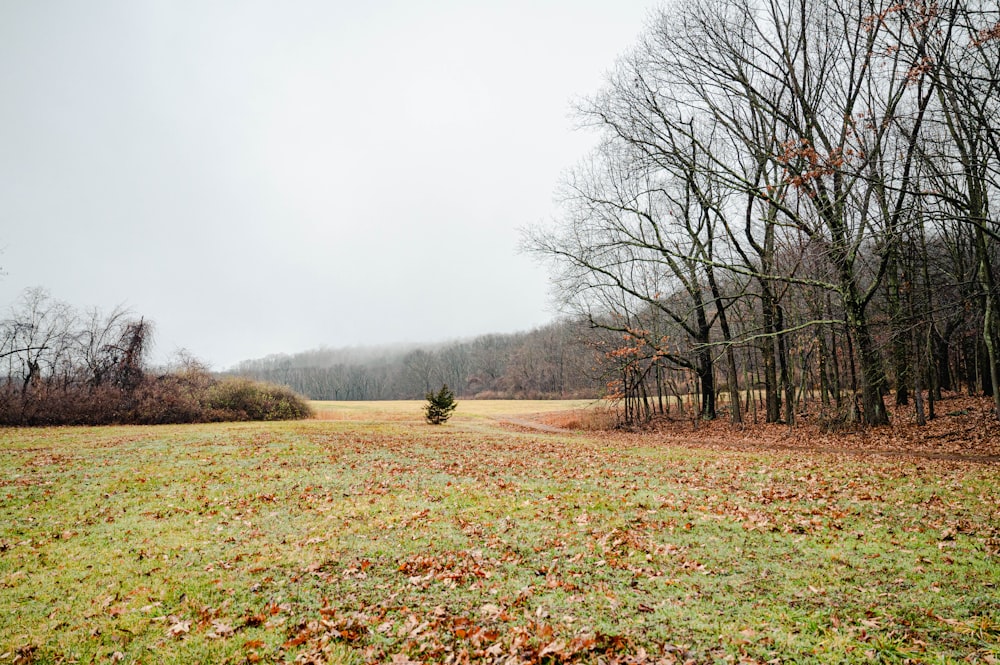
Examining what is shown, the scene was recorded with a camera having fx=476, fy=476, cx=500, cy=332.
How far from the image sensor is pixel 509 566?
6164 mm

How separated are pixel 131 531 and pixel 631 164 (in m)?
20.0

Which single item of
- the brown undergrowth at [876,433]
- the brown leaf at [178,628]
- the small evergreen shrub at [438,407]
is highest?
the small evergreen shrub at [438,407]

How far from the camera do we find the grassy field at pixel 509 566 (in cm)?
443

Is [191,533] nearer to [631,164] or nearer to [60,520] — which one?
[60,520]

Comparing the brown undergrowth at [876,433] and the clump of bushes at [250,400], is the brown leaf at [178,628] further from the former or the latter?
the clump of bushes at [250,400]

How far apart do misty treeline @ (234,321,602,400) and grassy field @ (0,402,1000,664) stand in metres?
49.4

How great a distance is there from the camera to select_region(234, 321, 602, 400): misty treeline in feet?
269

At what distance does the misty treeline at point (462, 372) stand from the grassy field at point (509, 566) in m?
49.4

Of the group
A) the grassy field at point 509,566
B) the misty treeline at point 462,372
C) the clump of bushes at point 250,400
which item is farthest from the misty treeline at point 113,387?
the misty treeline at point 462,372

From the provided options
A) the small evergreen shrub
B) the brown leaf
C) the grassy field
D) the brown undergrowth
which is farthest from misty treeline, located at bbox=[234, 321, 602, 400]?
the brown leaf

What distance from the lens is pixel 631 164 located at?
20.2 meters

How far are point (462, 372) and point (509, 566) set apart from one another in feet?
339

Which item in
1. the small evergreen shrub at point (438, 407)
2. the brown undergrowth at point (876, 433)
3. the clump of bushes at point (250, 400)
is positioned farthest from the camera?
the clump of bushes at point (250, 400)

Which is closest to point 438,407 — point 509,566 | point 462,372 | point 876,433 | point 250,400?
point 250,400
